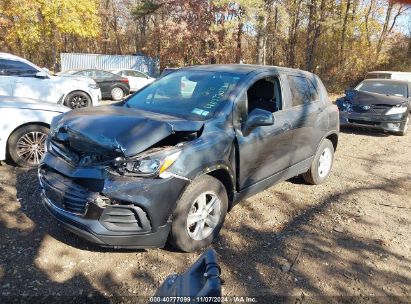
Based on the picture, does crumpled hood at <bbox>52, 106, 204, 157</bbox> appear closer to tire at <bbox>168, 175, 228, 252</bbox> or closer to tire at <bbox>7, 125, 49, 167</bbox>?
tire at <bbox>168, 175, 228, 252</bbox>

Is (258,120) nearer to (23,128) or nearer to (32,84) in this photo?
(23,128)

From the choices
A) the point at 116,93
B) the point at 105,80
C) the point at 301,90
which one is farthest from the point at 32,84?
the point at 116,93

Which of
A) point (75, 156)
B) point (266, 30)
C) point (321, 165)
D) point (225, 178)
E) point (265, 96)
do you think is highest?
point (266, 30)

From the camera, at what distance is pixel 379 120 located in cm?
887

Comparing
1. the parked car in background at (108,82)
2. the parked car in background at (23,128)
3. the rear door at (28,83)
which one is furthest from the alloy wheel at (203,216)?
the parked car in background at (108,82)

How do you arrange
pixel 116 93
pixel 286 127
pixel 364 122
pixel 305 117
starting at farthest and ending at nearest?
pixel 116 93
pixel 364 122
pixel 305 117
pixel 286 127

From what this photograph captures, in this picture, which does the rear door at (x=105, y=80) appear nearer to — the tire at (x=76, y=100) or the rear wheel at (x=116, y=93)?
the rear wheel at (x=116, y=93)

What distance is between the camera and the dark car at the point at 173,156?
2.82 metres

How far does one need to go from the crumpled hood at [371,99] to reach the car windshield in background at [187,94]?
253 inches

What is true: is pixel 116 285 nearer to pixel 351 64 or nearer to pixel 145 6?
pixel 145 6

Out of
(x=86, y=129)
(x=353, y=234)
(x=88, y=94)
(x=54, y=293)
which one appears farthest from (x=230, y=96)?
(x=88, y=94)

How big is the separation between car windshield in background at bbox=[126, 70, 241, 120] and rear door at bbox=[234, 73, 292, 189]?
0.89 ft

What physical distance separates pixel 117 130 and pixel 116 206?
2.14ft

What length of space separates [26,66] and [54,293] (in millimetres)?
7288
